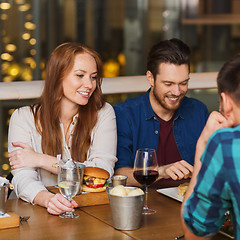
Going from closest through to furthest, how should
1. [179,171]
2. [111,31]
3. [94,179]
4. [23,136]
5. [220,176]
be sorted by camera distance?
1. [220,176]
2. [94,179]
3. [179,171]
4. [23,136]
5. [111,31]

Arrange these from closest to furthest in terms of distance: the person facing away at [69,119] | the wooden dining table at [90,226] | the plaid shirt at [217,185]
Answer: the plaid shirt at [217,185] → the wooden dining table at [90,226] → the person facing away at [69,119]

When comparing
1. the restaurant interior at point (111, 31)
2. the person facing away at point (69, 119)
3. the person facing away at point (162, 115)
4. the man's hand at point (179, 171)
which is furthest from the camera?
the restaurant interior at point (111, 31)

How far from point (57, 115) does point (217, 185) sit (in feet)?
4.37

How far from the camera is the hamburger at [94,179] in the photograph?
6.49ft

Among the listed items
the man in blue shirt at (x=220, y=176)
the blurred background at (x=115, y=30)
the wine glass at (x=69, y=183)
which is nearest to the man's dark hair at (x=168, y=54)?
the wine glass at (x=69, y=183)

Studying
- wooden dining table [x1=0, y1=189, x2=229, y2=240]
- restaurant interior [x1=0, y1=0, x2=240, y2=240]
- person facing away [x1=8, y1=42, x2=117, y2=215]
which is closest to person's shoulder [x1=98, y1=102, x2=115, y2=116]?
person facing away [x1=8, y1=42, x2=117, y2=215]

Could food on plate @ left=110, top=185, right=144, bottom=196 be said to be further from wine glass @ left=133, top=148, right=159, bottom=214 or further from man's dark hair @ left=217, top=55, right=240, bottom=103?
man's dark hair @ left=217, top=55, right=240, bottom=103

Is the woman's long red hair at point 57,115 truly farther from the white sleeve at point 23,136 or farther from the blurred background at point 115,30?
the blurred background at point 115,30

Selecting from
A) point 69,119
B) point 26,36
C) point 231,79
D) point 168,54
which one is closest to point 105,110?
point 69,119

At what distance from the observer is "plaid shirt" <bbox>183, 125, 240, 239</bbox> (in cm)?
125

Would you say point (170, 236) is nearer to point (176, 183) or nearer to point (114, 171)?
point (176, 183)

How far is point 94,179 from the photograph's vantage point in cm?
199

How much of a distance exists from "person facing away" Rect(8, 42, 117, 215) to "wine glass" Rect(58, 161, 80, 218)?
21.8 inches

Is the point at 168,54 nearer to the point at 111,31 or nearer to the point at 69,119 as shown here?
the point at 69,119
